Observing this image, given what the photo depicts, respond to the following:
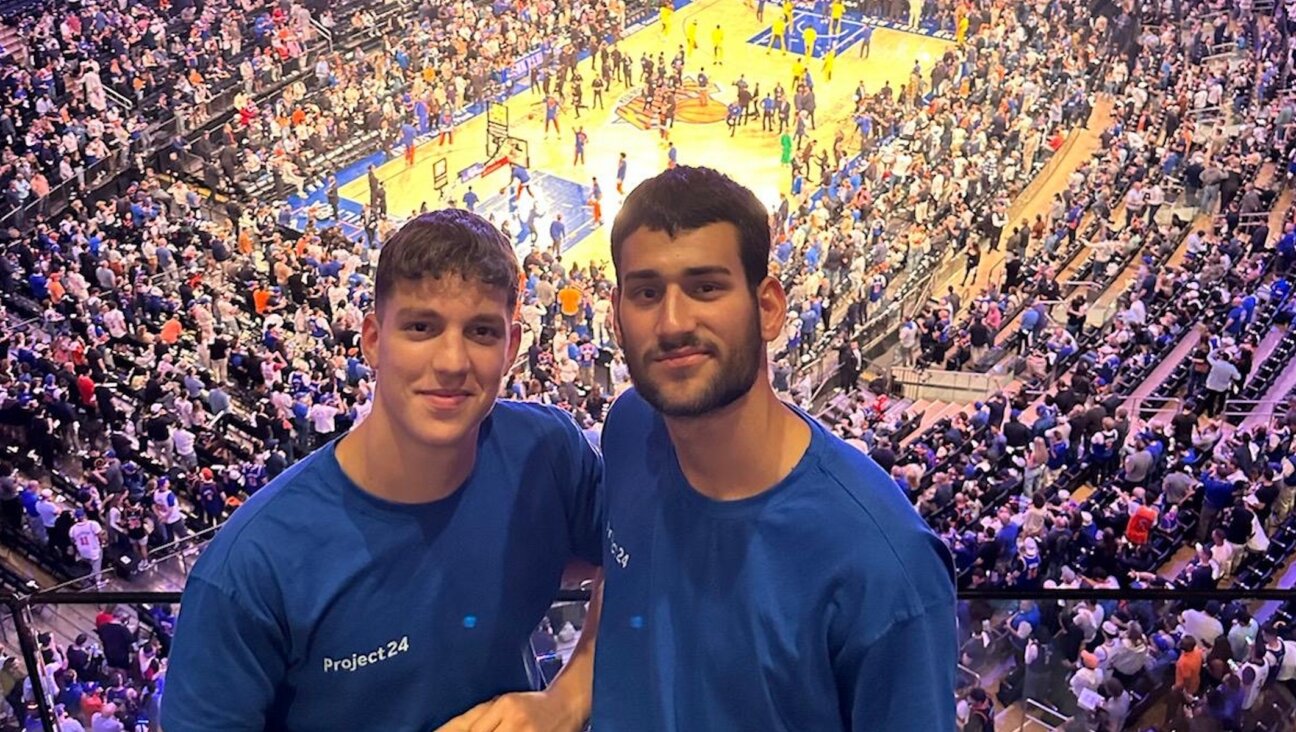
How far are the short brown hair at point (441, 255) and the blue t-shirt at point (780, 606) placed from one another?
1.77 ft

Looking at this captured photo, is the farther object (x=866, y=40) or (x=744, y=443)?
(x=866, y=40)

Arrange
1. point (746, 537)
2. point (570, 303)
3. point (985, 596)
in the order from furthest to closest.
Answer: point (570, 303)
point (985, 596)
point (746, 537)

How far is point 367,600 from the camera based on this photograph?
3.00 meters

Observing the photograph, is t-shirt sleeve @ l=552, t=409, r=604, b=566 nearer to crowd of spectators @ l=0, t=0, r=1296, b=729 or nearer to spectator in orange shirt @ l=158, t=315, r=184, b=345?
crowd of spectators @ l=0, t=0, r=1296, b=729

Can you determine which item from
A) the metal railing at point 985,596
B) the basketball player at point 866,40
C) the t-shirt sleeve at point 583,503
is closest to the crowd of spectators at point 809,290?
the metal railing at point 985,596

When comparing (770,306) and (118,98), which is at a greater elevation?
(770,306)

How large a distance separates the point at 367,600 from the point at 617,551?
22.1 inches

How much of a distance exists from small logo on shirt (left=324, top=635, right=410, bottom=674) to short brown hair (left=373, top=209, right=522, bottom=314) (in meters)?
0.74

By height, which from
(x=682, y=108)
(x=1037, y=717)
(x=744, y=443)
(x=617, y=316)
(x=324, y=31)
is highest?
(x=617, y=316)

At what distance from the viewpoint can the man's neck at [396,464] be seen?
3070 millimetres

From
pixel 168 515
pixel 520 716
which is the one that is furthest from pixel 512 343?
pixel 168 515

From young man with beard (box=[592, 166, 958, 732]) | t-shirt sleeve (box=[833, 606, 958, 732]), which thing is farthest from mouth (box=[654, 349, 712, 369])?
t-shirt sleeve (box=[833, 606, 958, 732])

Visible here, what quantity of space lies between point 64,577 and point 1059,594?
14.0 meters

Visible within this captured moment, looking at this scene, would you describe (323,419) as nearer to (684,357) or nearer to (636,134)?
(684,357)
